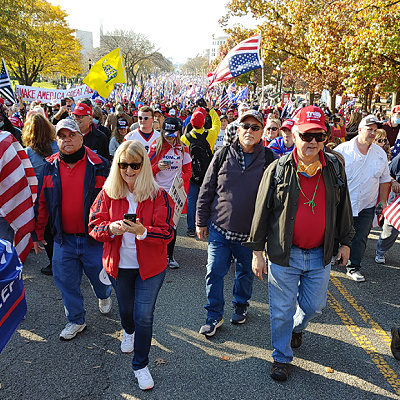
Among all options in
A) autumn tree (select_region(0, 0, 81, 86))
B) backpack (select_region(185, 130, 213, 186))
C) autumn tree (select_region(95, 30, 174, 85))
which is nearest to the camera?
backpack (select_region(185, 130, 213, 186))

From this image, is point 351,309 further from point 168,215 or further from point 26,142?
point 26,142

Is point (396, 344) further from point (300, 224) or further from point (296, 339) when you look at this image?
point (300, 224)

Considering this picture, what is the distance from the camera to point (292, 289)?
11.1ft

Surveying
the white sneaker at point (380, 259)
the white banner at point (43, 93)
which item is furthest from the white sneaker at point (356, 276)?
the white banner at point (43, 93)

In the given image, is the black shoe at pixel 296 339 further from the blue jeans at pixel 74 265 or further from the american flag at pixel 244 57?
the american flag at pixel 244 57

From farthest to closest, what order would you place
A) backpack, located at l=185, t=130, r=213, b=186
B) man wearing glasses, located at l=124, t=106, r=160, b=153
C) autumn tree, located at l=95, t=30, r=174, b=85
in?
autumn tree, located at l=95, t=30, r=174, b=85, backpack, located at l=185, t=130, r=213, b=186, man wearing glasses, located at l=124, t=106, r=160, b=153

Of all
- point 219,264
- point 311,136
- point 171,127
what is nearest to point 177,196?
point 171,127

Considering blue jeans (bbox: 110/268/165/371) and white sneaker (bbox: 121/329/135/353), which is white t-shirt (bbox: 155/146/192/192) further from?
blue jeans (bbox: 110/268/165/371)

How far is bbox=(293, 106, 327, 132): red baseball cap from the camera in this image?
3.15 metres

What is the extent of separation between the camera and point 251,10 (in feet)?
77.0

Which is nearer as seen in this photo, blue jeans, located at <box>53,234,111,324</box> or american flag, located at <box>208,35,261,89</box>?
blue jeans, located at <box>53,234,111,324</box>

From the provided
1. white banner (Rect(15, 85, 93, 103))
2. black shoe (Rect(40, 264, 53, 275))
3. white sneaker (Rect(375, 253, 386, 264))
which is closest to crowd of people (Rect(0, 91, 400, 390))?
black shoe (Rect(40, 264, 53, 275))

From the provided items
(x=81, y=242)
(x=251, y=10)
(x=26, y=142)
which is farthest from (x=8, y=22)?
(x=81, y=242)

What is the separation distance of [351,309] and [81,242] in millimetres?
3261
